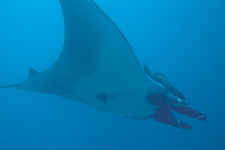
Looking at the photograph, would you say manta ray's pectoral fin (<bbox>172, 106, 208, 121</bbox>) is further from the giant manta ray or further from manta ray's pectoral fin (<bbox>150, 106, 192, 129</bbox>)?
manta ray's pectoral fin (<bbox>150, 106, 192, 129</bbox>)

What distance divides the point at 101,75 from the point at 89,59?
0.31 metres

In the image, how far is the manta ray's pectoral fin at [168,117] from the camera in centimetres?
266

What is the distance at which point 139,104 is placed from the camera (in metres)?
2.49

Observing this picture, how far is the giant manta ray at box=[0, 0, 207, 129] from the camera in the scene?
1.90 meters

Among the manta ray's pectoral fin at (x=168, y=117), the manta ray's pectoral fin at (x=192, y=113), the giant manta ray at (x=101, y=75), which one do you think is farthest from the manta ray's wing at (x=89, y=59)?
the manta ray's pectoral fin at (x=192, y=113)

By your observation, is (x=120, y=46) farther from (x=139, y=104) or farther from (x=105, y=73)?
(x=139, y=104)

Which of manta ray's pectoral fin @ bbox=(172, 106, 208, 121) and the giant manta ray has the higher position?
the giant manta ray

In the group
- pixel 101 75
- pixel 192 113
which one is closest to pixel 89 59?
pixel 101 75

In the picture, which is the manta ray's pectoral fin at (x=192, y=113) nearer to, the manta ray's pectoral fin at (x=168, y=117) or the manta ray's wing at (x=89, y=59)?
the manta ray's pectoral fin at (x=168, y=117)

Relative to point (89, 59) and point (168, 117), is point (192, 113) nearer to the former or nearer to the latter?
point (168, 117)

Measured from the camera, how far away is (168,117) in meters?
2.70

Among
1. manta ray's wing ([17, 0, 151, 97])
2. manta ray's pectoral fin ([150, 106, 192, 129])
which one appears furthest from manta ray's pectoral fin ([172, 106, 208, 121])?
manta ray's wing ([17, 0, 151, 97])

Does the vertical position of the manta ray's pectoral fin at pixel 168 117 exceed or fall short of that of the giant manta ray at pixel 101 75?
it falls short

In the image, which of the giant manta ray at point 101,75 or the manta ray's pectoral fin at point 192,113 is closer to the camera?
the giant manta ray at point 101,75
